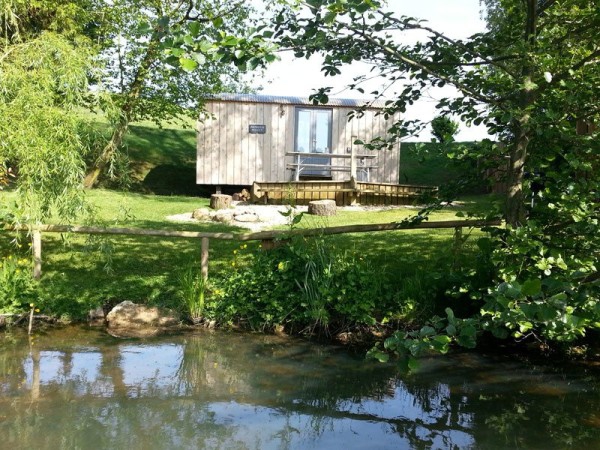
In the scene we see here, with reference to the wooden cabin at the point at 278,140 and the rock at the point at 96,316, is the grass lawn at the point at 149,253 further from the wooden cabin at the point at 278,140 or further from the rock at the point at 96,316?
the wooden cabin at the point at 278,140

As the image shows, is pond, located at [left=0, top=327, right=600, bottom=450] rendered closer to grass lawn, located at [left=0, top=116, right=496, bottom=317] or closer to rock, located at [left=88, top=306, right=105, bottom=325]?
rock, located at [left=88, top=306, right=105, bottom=325]

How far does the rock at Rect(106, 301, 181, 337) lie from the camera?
7.39m

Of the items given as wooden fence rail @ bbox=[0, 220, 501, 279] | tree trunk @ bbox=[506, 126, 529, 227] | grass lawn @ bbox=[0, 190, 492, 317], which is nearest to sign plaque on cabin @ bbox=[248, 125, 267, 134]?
grass lawn @ bbox=[0, 190, 492, 317]

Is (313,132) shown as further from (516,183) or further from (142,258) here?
(516,183)

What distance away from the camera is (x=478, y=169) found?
6422 mm

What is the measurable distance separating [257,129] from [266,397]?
44.7 feet

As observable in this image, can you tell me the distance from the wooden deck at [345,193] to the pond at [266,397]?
9607mm

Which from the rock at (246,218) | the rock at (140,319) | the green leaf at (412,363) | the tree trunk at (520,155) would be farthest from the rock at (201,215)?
the green leaf at (412,363)

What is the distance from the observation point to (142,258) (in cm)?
932

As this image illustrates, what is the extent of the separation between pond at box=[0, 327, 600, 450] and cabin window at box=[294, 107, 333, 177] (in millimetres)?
11952

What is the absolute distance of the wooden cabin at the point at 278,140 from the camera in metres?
18.4

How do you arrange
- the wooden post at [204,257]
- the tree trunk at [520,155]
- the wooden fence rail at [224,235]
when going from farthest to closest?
1. the wooden post at [204,257]
2. the wooden fence rail at [224,235]
3. the tree trunk at [520,155]

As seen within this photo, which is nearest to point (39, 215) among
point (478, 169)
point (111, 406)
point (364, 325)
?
point (111, 406)

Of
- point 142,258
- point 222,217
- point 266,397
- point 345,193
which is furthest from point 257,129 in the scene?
point 266,397
